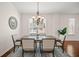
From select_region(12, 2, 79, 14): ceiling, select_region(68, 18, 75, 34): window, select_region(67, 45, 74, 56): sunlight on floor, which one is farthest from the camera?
select_region(67, 45, 74, 56): sunlight on floor

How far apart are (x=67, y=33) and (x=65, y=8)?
0.45 meters

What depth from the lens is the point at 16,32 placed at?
2033 millimetres

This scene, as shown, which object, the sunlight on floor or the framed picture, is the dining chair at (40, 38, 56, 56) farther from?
the framed picture

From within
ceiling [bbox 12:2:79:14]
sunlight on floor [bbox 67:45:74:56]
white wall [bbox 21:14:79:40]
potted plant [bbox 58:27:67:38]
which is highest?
ceiling [bbox 12:2:79:14]

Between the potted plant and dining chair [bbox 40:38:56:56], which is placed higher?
the potted plant

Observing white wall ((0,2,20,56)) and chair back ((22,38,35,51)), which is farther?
chair back ((22,38,35,51))

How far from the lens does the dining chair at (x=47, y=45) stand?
7.07 feet

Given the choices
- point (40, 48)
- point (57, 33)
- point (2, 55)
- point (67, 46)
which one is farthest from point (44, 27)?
point (2, 55)

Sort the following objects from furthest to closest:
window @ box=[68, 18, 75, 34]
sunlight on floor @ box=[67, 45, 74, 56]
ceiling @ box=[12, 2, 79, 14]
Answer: sunlight on floor @ box=[67, 45, 74, 56], window @ box=[68, 18, 75, 34], ceiling @ box=[12, 2, 79, 14]

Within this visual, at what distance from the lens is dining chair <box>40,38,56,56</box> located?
2156 millimetres

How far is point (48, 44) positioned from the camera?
2.26 metres

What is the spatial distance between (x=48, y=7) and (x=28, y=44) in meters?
0.82

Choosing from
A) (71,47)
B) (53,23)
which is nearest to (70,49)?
(71,47)

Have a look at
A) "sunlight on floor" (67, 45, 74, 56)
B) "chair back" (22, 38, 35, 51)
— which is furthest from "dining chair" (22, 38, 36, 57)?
"sunlight on floor" (67, 45, 74, 56)
